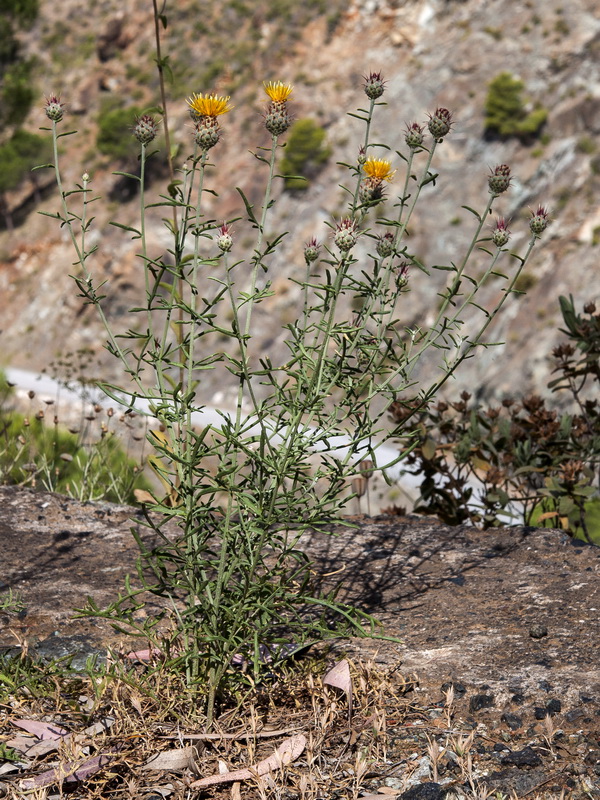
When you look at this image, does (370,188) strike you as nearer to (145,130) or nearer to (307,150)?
(145,130)

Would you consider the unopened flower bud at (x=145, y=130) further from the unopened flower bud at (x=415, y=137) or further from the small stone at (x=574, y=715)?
the small stone at (x=574, y=715)

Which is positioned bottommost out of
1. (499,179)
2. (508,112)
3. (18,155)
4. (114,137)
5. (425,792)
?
(425,792)

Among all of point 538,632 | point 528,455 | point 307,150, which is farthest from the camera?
point 307,150

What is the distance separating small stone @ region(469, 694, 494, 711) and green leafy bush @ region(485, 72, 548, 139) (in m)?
22.8

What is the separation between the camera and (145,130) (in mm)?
2193

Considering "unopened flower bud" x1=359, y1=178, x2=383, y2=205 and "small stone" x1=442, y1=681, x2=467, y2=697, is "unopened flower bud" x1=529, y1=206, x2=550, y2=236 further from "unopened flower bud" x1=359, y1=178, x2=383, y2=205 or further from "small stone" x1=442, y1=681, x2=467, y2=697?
"small stone" x1=442, y1=681, x2=467, y2=697

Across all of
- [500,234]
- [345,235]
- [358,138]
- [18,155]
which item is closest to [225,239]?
[345,235]

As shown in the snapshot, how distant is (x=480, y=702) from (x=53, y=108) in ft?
6.60

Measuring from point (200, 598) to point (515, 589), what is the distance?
1308 mm

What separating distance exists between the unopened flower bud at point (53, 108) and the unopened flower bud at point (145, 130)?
8.3 inches

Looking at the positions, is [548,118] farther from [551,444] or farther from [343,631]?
[343,631]

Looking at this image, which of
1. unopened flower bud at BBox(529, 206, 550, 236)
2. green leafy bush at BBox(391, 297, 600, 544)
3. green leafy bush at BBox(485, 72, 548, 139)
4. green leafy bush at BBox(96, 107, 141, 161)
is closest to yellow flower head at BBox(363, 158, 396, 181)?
unopened flower bud at BBox(529, 206, 550, 236)

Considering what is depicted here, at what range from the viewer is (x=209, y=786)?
6.75ft

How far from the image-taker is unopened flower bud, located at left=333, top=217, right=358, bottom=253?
80.7 inches
